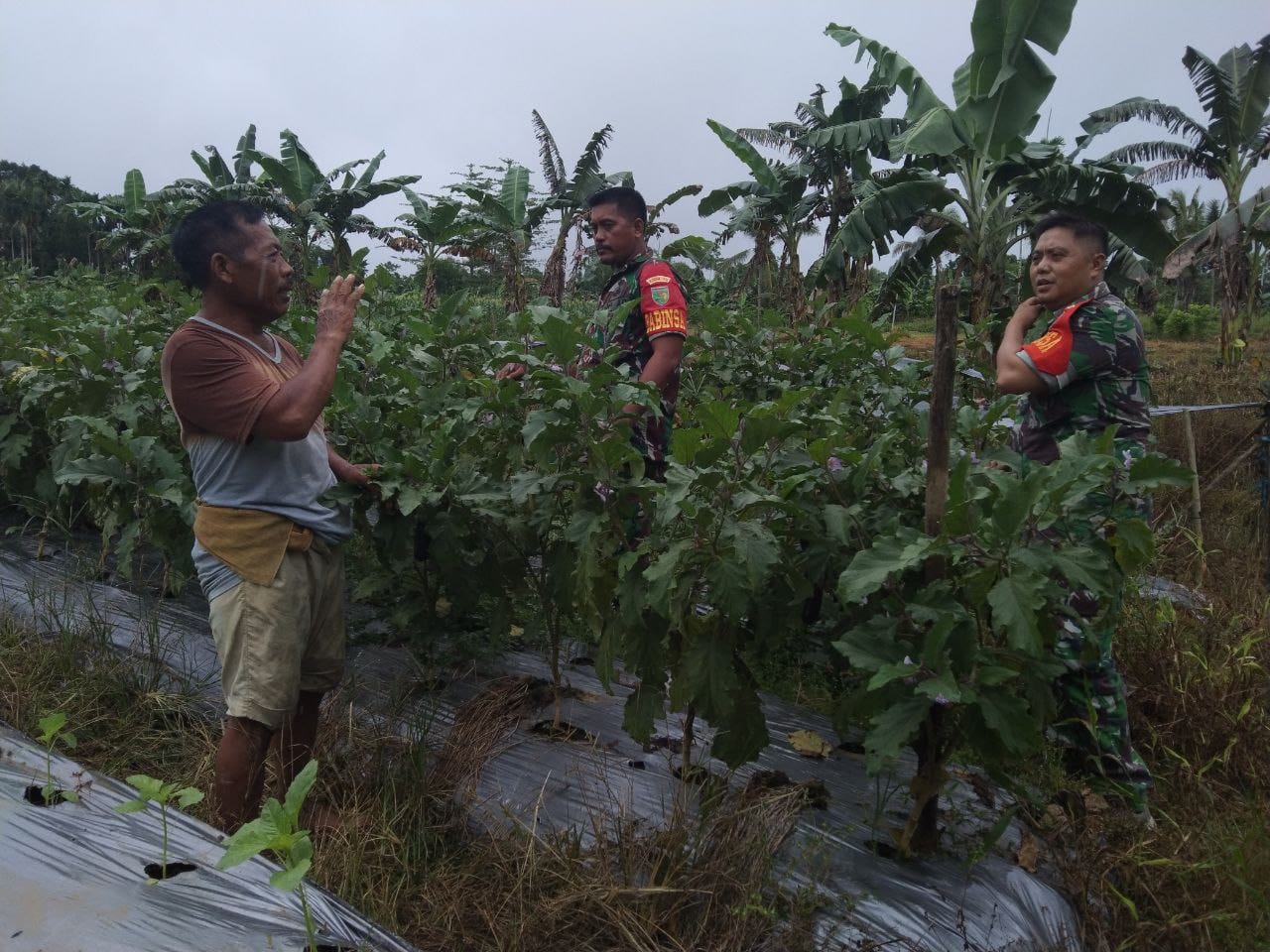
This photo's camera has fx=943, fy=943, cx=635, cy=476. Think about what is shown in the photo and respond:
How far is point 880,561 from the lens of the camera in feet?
6.41

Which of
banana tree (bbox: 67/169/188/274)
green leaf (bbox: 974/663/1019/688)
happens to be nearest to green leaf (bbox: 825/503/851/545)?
green leaf (bbox: 974/663/1019/688)

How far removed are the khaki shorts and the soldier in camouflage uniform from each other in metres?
2.13

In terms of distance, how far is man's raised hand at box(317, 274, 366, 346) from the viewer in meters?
2.37

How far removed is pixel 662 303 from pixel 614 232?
43 centimetres

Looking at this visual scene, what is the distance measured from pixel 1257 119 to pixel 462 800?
16530mm

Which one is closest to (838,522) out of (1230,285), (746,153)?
(746,153)

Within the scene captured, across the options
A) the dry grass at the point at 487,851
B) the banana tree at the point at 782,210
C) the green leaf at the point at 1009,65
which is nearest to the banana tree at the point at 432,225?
the banana tree at the point at 782,210

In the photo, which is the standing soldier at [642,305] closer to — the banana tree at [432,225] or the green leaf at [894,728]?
the green leaf at [894,728]

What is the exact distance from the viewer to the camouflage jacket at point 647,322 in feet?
11.1

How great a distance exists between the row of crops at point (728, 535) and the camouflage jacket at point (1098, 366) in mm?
275

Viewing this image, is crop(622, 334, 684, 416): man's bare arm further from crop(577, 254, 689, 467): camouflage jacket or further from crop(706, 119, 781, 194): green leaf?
crop(706, 119, 781, 194): green leaf

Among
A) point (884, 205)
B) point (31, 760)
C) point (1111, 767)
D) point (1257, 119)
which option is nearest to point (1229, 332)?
point (1257, 119)

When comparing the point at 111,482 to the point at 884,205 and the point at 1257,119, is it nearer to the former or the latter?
the point at 884,205

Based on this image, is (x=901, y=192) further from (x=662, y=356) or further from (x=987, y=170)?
(x=662, y=356)
